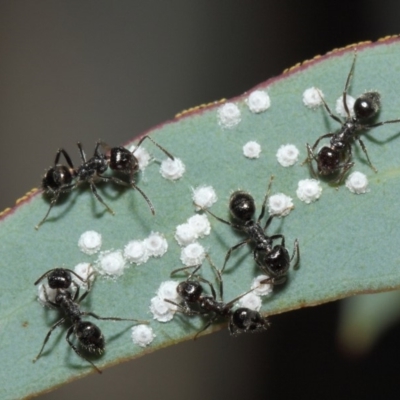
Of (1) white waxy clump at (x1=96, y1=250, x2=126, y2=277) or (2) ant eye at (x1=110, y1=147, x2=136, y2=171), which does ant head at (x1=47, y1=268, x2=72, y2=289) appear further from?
(2) ant eye at (x1=110, y1=147, x2=136, y2=171)

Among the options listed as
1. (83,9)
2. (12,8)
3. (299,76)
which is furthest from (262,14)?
(299,76)

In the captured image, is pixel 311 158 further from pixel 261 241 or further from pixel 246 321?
pixel 246 321

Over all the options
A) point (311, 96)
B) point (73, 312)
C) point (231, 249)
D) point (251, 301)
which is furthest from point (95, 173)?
point (311, 96)

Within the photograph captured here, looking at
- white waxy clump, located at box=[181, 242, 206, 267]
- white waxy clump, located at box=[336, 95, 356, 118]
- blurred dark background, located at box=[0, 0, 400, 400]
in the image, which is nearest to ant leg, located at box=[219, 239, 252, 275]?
white waxy clump, located at box=[181, 242, 206, 267]

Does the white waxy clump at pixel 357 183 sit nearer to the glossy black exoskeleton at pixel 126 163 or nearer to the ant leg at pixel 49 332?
the glossy black exoskeleton at pixel 126 163

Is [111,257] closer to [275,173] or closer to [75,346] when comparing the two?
[75,346]
